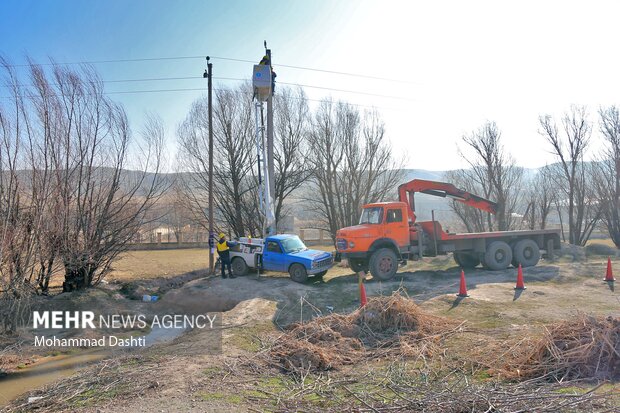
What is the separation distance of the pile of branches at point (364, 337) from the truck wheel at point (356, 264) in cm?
662

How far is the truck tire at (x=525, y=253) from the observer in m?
16.3

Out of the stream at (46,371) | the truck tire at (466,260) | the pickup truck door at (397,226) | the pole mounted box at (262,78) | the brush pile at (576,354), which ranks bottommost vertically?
the stream at (46,371)

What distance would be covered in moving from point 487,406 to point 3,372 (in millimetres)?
7985

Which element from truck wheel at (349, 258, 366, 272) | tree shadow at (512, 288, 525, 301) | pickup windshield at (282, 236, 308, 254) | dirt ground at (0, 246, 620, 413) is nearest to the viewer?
dirt ground at (0, 246, 620, 413)

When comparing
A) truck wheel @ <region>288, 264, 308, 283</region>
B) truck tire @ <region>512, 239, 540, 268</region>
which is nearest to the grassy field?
truck wheel @ <region>288, 264, 308, 283</region>

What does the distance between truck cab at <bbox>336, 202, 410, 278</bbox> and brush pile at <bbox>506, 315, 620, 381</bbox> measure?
831cm

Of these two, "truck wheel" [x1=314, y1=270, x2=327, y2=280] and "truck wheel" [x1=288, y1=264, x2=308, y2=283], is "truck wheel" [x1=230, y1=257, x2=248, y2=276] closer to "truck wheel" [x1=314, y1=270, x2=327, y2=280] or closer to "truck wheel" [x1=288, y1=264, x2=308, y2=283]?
"truck wheel" [x1=288, y1=264, x2=308, y2=283]

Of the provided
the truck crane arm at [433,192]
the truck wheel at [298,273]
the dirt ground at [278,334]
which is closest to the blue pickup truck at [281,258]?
the truck wheel at [298,273]

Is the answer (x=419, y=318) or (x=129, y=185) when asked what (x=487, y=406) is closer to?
(x=419, y=318)

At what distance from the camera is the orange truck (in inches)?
564

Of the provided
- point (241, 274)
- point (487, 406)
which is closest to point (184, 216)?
point (241, 274)

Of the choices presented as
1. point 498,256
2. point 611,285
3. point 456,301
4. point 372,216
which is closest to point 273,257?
point 372,216

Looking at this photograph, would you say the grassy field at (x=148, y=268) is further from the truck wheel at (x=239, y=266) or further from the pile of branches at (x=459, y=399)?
the pile of branches at (x=459, y=399)

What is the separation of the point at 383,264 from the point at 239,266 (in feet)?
19.0
